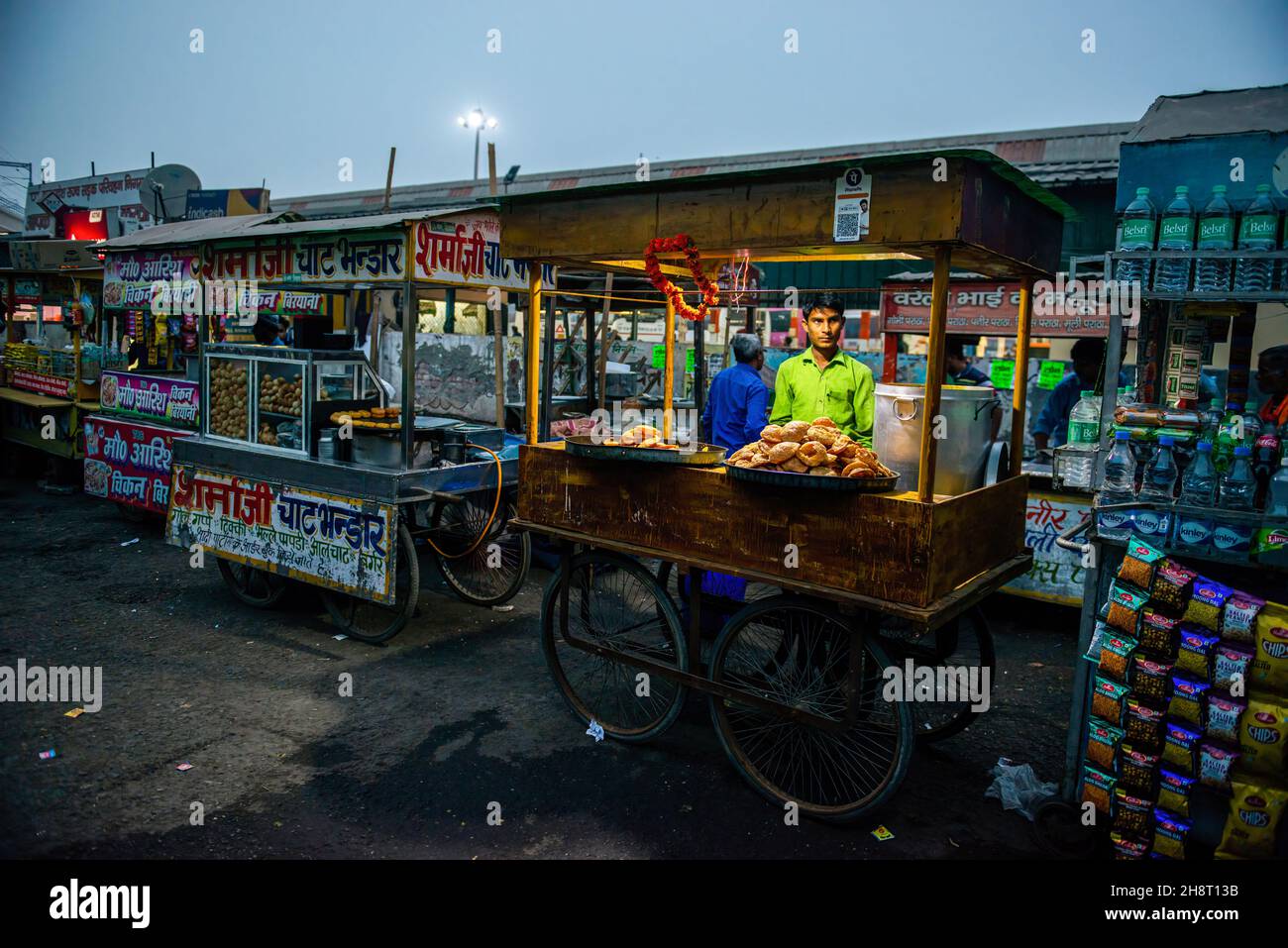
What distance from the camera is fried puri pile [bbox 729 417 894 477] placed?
3.43 metres

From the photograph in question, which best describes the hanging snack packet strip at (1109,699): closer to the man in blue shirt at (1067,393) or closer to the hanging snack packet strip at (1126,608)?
the hanging snack packet strip at (1126,608)

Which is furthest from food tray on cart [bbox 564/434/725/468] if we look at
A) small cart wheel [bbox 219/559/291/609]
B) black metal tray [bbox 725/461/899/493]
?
small cart wheel [bbox 219/559/291/609]

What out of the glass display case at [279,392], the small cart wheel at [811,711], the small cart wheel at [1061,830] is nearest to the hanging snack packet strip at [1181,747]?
the small cart wheel at [1061,830]

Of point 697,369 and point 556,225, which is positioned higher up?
point 556,225

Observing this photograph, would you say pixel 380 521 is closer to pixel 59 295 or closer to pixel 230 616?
pixel 230 616

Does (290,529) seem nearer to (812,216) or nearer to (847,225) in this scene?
(812,216)

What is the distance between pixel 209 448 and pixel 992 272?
5.66m

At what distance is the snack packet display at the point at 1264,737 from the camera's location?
9.84 feet

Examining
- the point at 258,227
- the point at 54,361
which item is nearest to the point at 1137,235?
the point at 258,227

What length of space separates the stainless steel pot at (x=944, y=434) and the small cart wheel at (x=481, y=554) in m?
3.55

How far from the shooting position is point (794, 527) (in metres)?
3.49

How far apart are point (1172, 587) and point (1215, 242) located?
4.70 feet

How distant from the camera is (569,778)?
4.04 meters
